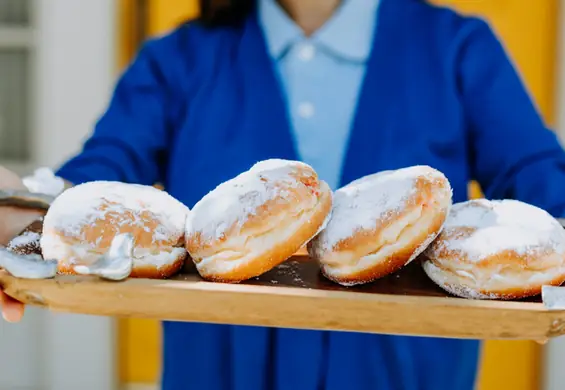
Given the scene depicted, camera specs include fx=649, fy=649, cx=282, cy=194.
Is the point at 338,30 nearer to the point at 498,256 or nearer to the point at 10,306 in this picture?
the point at 498,256

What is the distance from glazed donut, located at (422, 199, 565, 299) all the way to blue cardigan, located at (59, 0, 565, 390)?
0.29m

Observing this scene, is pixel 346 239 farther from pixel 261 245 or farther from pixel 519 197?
pixel 519 197

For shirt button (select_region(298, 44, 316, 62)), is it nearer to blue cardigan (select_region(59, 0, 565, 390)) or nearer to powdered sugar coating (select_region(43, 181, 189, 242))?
blue cardigan (select_region(59, 0, 565, 390))

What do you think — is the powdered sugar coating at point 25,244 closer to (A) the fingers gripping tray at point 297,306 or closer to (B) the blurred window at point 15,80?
(A) the fingers gripping tray at point 297,306

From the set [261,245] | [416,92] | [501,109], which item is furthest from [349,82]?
[261,245]

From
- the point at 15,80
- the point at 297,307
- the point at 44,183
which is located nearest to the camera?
the point at 297,307

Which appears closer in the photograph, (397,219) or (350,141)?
(397,219)

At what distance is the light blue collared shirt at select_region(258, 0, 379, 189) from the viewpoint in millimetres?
1130

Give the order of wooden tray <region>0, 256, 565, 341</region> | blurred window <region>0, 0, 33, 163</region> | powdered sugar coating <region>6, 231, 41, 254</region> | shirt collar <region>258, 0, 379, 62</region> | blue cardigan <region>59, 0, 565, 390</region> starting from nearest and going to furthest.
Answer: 1. wooden tray <region>0, 256, 565, 341</region>
2. powdered sugar coating <region>6, 231, 41, 254</region>
3. blue cardigan <region>59, 0, 565, 390</region>
4. shirt collar <region>258, 0, 379, 62</region>
5. blurred window <region>0, 0, 33, 163</region>

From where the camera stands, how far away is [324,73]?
1.16 meters

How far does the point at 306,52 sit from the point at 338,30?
69 millimetres

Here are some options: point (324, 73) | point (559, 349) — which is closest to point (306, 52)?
point (324, 73)

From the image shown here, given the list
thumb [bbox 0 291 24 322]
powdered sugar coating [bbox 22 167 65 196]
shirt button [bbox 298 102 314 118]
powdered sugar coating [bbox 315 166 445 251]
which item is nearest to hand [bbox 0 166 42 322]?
powdered sugar coating [bbox 22 167 65 196]

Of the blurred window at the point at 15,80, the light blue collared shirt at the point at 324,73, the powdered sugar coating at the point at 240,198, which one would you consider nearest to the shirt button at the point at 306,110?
the light blue collared shirt at the point at 324,73
